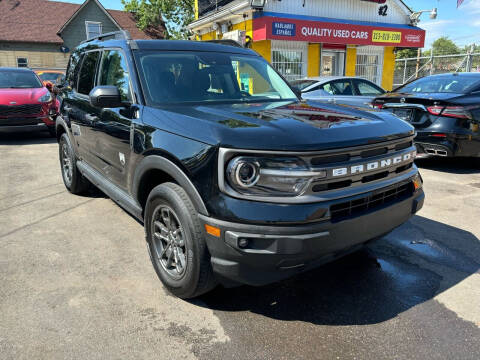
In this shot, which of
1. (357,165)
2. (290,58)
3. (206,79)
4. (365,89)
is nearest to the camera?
(357,165)

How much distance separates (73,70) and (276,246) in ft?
13.8

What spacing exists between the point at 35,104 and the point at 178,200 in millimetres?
8728

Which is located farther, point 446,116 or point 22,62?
point 22,62

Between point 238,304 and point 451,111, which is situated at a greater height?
point 451,111

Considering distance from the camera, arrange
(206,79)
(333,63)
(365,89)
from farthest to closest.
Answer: (333,63) → (365,89) → (206,79)

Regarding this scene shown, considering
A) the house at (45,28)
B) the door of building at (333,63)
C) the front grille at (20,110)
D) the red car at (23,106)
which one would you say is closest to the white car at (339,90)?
the red car at (23,106)

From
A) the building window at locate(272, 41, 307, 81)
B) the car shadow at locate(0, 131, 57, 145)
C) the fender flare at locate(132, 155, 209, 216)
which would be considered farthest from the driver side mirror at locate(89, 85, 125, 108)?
the building window at locate(272, 41, 307, 81)

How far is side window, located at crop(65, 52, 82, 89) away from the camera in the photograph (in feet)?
15.9

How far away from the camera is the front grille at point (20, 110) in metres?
9.12

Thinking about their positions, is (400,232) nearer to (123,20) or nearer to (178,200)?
(178,200)

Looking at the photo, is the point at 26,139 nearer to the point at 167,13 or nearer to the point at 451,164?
the point at 451,164

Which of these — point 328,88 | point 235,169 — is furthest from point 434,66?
point 235,169

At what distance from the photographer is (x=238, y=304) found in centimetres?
276

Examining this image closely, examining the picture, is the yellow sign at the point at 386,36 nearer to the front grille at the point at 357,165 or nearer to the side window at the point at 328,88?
the side window at the point at 328,88
